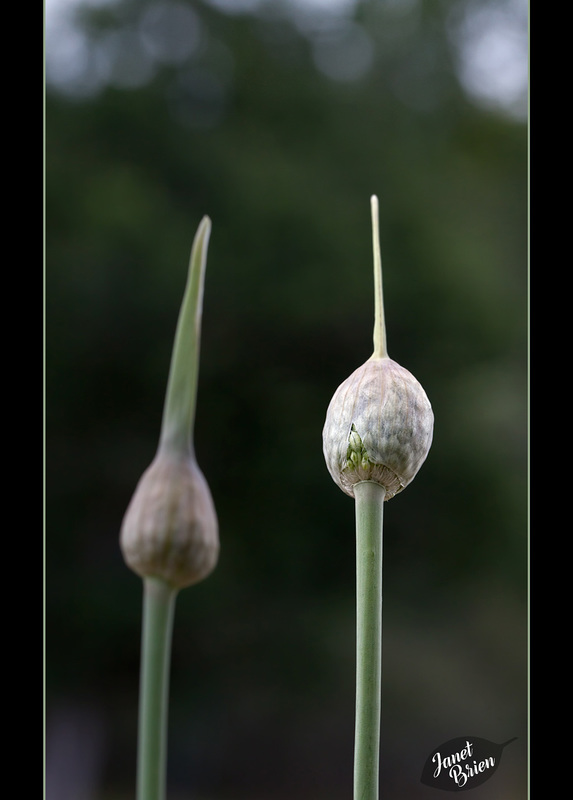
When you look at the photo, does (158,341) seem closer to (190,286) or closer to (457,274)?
(457,274)

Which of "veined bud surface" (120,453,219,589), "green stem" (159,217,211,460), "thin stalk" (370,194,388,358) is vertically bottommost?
"veined bud surface" (120,453,219,589)
